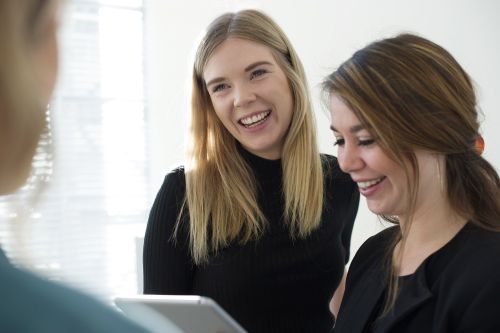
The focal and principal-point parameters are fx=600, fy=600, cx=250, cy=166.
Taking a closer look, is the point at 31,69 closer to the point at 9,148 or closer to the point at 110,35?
the point at 9,148

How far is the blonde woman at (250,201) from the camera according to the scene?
5.64 ft

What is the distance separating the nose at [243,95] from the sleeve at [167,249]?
29 cm

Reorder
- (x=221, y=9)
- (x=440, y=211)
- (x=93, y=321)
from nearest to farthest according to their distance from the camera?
(x=93, y=321)
(x=440, y=211)
(x=221, y=9)

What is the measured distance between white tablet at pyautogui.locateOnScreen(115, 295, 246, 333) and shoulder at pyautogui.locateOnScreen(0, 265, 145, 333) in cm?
64

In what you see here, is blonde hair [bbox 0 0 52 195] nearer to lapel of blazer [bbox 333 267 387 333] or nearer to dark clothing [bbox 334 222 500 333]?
dark clothing [bbox 334 222 500 333]

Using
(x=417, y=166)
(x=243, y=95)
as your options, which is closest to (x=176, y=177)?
(x=243, y=95)

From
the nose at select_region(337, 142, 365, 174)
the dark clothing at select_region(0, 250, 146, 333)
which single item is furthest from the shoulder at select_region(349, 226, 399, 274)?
the dark clothing at select_region(0, 250, 146, 333)

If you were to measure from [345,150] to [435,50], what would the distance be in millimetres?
295

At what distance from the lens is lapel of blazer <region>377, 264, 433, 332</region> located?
3.94 feet

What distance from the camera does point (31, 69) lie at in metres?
0.38

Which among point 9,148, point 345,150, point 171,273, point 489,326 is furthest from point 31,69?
point 171,273

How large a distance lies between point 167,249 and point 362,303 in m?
0.60

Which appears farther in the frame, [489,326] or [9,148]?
[489,326]

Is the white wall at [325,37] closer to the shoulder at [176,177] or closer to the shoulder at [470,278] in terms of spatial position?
the shoulder at [176,177]
